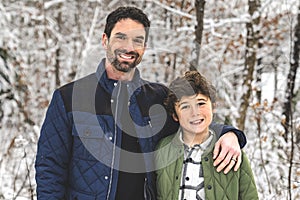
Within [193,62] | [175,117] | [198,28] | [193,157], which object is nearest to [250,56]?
[198,28]

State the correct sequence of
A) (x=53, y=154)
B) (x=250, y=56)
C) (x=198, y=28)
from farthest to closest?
(x=250, y=56), (x=198, y=28), (x=53, y=154)

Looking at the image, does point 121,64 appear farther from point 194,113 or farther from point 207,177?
point 207,177

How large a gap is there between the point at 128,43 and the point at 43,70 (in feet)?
33.2

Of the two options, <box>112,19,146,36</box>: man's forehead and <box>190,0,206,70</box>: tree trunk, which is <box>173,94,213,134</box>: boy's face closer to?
<box>112,19,146,36</box>: man's forehead

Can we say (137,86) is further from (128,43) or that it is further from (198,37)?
(198,37)

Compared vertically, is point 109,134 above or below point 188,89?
below

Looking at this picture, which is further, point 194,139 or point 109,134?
point 194,139

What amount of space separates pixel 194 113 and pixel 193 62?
3.06 metres

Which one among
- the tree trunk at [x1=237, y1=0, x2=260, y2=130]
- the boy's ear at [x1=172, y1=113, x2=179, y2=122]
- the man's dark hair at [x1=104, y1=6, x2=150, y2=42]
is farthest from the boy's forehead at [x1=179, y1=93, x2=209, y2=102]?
the tree trunk at [x1=237, y1=0, x2=260, y2=130]

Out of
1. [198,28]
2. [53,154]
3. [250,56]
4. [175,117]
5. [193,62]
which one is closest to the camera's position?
[53,154]

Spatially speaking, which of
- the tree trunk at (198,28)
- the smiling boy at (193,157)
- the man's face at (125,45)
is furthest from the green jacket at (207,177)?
the tree trunk at (198,28)

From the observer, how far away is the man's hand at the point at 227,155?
2461 mm

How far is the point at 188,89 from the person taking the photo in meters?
2.58

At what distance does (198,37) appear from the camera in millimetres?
5758
